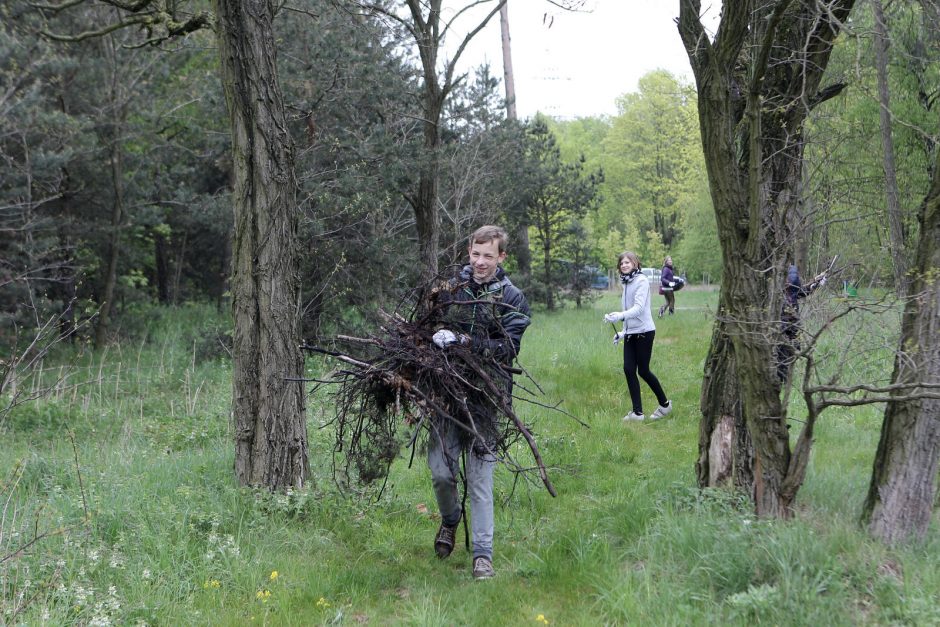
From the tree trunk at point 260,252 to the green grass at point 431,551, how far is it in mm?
425

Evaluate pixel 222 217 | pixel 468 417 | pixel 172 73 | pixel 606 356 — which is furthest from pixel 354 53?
pixel 468 417

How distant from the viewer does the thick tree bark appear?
13.7 ft

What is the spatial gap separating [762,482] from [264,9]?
472 cm

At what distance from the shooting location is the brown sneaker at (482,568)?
13.8ft

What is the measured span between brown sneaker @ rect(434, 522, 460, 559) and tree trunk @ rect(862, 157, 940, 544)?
2.47 m

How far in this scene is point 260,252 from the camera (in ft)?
→ 16.6

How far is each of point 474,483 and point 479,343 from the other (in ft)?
2.96

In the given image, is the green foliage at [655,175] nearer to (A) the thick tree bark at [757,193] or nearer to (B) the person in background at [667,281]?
(B) the person in background at [667,281]

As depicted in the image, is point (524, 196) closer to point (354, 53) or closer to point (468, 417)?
point (354, 53)

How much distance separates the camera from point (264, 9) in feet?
16.6

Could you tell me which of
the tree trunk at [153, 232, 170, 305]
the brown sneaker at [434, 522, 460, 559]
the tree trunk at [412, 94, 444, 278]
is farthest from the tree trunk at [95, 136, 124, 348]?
the brown sneaker at [434, 522, 460, 559]

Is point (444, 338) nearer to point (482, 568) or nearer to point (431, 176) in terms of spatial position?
point (482, 568)

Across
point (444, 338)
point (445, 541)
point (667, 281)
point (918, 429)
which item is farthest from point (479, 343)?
point (667, 281)

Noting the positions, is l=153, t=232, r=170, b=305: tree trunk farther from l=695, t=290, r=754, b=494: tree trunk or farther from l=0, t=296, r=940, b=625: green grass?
l=695, t=290, r=754, b=494: tree trunk
